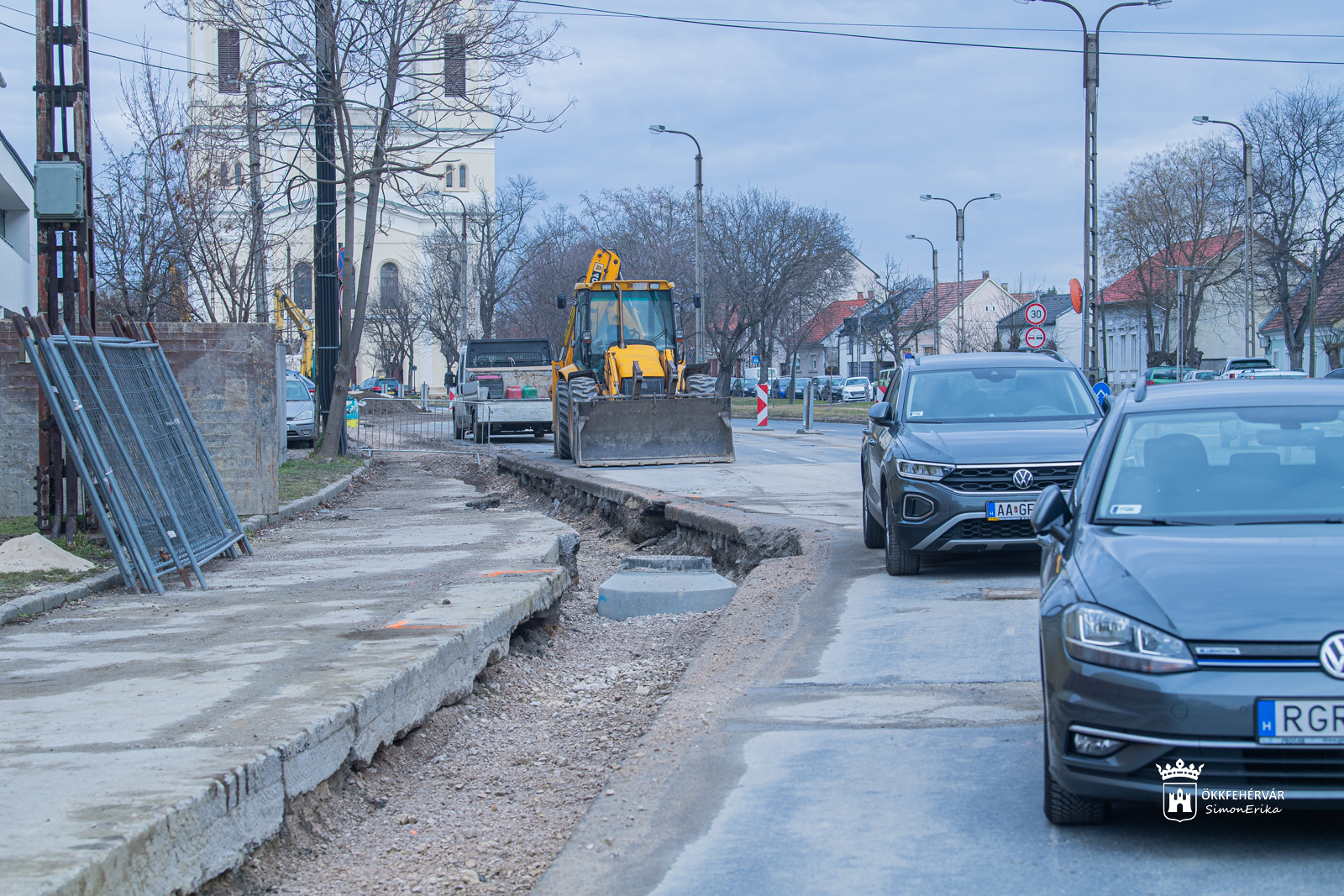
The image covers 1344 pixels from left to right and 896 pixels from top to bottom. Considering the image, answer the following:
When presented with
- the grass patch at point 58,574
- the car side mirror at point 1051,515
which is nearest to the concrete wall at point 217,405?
the grass patch at point 58,574

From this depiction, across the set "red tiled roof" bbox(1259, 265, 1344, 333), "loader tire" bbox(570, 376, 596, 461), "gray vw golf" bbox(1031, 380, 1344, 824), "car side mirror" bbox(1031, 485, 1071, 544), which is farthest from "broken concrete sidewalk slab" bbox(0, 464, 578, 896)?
"red tiled roof" bbox(1259, 265, 1344, 333)

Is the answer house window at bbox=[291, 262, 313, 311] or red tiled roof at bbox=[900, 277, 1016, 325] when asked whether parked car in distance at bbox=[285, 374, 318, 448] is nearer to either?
house window at bbox=[291, 262, 313, 311]

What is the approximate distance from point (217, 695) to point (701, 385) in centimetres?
1801

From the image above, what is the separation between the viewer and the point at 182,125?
2228 centimetres

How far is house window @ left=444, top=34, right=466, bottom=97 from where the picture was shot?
21417 mm

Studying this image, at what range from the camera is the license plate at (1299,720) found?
3512 millimetres

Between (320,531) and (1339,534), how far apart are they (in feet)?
35.6

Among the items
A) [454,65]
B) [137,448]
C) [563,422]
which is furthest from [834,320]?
[137,448]

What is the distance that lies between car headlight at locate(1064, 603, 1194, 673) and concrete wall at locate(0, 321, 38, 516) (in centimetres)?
1175

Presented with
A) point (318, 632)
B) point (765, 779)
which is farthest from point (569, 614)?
point (765, 779)

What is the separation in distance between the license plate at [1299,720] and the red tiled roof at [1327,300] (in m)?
58.4

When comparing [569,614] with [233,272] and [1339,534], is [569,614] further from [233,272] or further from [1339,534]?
[233,272]

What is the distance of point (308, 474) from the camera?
19578mm

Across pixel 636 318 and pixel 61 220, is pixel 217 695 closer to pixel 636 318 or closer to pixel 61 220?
pixel 61 220
